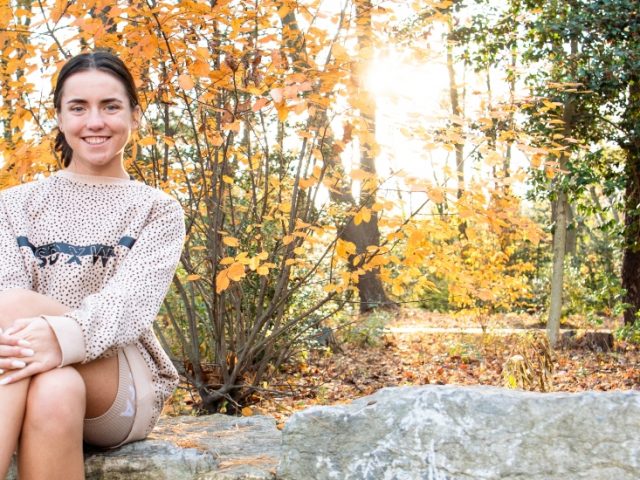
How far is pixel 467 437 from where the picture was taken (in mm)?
1632

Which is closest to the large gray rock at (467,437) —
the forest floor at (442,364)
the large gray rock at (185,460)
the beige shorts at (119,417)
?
the large gray rock at (185,460)

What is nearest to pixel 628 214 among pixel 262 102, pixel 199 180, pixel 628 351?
pixel 628 351

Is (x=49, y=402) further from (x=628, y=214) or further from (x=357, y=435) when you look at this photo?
(x=628, y=214)

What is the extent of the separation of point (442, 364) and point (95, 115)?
5484 mm

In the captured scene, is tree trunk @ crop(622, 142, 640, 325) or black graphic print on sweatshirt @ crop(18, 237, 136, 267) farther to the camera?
tree trunk @ crop(622, 142, 640, 325)

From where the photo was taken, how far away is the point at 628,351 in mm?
7328

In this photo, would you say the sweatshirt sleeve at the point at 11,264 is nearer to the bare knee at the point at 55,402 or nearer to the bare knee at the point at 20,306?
the bare knee at the point at 20,306

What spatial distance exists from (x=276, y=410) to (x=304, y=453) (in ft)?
8.28

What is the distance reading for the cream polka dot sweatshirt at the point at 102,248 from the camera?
1822 millimetres

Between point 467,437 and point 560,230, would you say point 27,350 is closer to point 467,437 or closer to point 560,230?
point 467,437

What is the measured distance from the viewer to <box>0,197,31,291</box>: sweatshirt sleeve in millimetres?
1858

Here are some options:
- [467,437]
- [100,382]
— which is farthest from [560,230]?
[100,382]

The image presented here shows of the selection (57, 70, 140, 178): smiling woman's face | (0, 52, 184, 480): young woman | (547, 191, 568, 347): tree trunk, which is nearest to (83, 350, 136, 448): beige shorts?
(0, 52, 184, 480): young woman

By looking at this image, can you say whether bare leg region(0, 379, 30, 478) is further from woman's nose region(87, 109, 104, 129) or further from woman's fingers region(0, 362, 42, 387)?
woman's nose region(87, 109, 104, 129)
